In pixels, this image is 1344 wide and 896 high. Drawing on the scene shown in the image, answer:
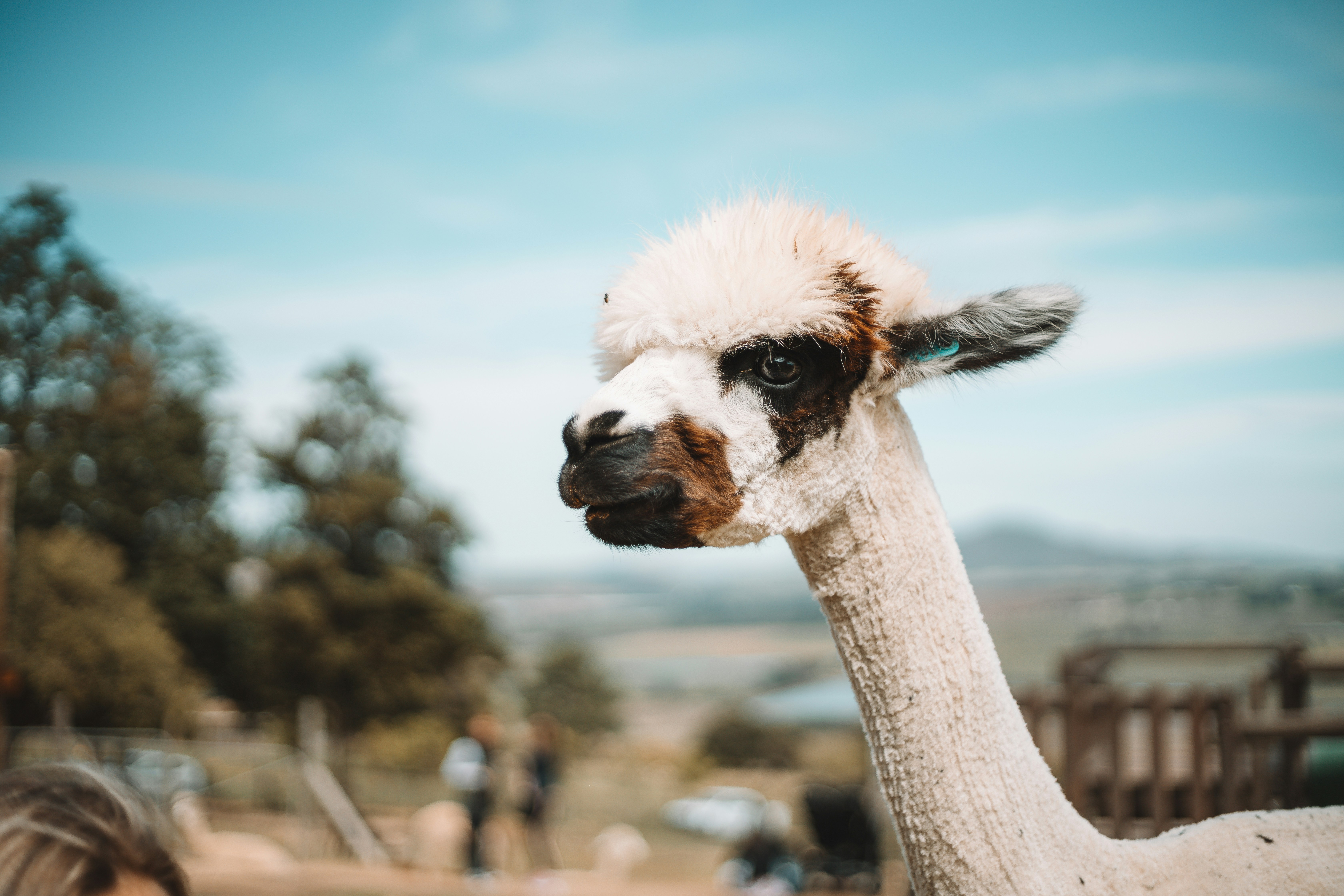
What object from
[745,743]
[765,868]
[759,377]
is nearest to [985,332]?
[759,377]

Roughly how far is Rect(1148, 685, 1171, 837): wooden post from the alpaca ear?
4.25 m

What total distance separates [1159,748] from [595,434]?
493cm

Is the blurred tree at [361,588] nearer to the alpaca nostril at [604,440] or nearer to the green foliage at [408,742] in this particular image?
the green foliage at [408,742]

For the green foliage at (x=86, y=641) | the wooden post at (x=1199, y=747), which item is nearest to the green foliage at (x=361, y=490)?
the green foliage at (x=86, y=641)

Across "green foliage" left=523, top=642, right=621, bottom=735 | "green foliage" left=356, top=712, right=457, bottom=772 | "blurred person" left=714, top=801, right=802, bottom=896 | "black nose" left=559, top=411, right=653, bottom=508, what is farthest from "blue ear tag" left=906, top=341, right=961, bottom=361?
"green foliage" left=523, top=642, right=621, bottom=735

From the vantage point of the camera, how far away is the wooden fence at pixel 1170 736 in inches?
180

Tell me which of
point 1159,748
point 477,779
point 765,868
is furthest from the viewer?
point 765,868

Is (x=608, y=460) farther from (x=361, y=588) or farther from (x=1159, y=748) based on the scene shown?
(x=361, y=588)

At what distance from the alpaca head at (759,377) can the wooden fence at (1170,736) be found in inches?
137

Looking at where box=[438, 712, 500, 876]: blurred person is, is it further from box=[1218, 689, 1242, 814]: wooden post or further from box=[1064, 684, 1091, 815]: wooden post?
box=[1218, 689, 1242, 814]: wooden post

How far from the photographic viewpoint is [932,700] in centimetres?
165

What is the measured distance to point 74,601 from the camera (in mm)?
19250

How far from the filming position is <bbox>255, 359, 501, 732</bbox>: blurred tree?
28.0 metres

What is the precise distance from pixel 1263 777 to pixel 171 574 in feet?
84.4
